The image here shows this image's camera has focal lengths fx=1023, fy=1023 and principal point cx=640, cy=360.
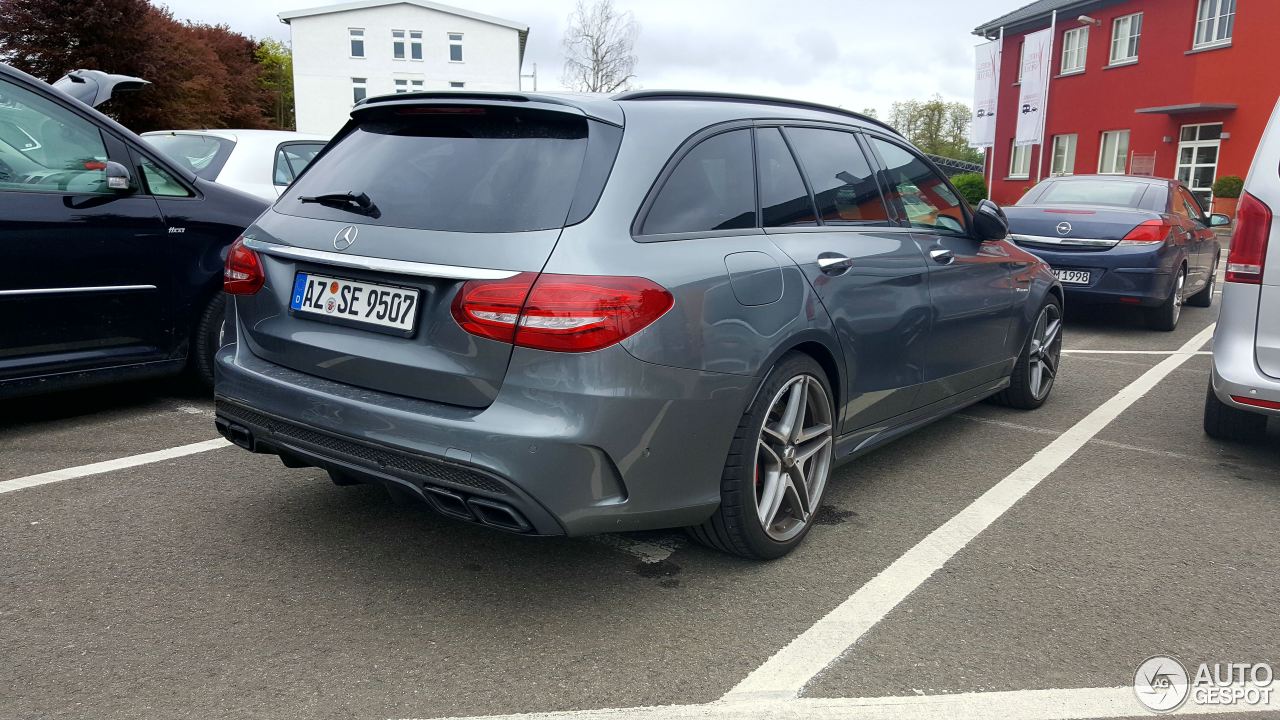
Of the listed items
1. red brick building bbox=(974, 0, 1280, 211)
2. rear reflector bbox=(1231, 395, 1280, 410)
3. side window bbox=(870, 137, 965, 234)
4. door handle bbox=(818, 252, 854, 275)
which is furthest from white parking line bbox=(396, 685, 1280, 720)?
red brick building bbox=(974, 0, 1280, 211)

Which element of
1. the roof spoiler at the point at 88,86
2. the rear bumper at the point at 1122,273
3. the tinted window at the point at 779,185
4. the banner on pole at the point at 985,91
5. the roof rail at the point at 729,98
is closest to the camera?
the roof rail at the point at 729,98

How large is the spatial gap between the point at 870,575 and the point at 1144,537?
1170 millimetres

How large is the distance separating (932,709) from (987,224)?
2.84 metres

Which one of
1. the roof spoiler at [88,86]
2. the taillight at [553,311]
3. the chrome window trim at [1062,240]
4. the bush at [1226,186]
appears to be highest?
the roof spoiler at [88,86]

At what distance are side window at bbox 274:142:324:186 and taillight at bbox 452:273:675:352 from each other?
574cm

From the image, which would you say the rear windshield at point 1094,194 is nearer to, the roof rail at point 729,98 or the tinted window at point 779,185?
the roof rail at point 729,98

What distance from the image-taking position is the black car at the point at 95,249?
452 cm

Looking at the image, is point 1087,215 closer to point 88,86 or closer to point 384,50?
point 88,86

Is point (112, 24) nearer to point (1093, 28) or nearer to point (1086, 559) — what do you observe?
point (1093, 28)

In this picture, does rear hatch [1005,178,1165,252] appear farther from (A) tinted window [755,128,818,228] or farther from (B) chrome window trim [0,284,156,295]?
(B) chrome window trim [0,284,156,295]

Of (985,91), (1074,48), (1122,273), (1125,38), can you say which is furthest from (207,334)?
(985,91)

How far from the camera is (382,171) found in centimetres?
326

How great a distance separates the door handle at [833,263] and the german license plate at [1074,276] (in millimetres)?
5643

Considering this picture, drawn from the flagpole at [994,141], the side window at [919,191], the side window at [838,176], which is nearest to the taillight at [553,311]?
the side window at [838,176]
